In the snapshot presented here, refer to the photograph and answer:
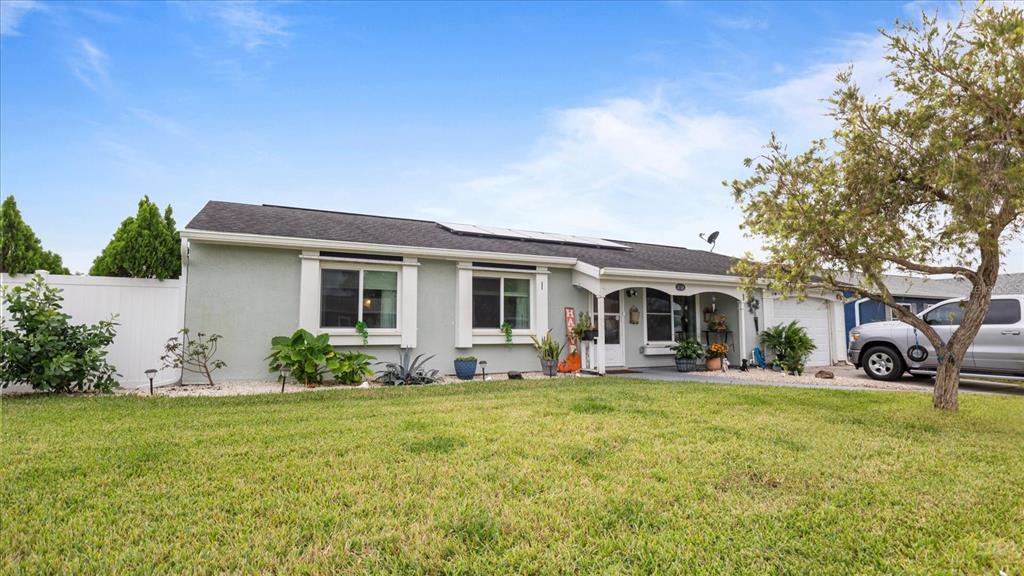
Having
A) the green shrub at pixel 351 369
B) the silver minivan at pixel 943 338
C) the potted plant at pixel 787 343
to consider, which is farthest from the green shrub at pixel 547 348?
the silver minivan at pixel 943 338

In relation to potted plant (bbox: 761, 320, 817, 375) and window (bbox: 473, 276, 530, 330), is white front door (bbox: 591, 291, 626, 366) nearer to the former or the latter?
window (bbox: 473, 276, 530, 330)

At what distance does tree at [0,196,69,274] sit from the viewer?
7.67 m

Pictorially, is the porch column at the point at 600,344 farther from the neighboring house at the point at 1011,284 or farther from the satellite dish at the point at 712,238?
the neighboring house at the point at 1011,284

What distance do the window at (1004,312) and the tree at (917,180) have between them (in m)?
4.62

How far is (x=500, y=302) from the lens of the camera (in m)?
11.1

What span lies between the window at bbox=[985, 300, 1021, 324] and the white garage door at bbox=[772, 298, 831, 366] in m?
4.54

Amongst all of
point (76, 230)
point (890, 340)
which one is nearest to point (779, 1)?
point (890, 340)

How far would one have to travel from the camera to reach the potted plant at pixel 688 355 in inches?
473

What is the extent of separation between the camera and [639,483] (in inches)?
133

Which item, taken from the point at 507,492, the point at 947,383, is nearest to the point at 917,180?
the point at 947,383

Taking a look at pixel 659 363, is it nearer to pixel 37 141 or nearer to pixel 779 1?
pixel 779 1

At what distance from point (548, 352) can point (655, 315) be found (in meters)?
3.79

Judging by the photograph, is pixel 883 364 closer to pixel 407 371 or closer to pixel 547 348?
pixel 547 348

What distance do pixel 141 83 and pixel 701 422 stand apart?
36.6 feet
